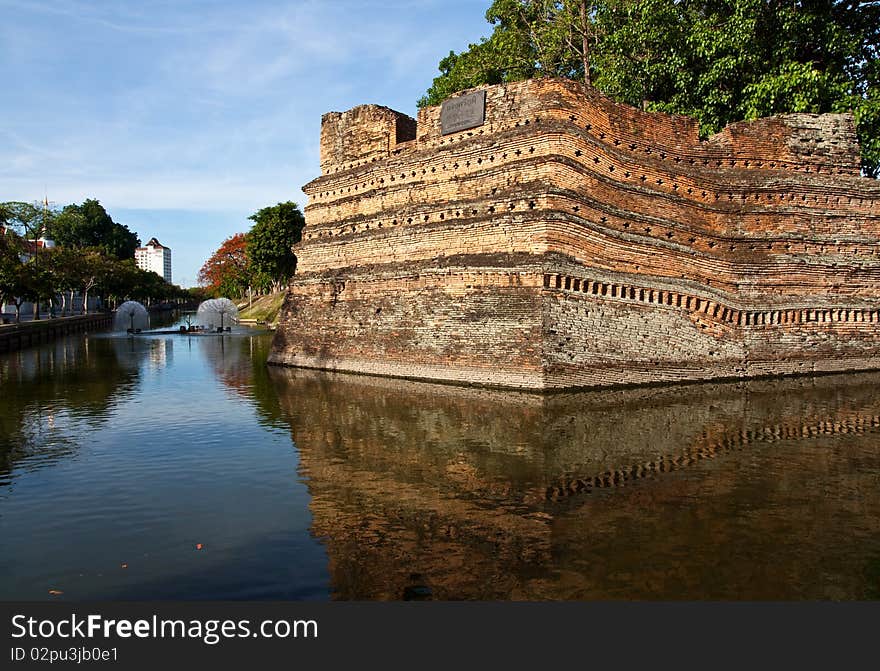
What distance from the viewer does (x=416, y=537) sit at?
6543 millimetres

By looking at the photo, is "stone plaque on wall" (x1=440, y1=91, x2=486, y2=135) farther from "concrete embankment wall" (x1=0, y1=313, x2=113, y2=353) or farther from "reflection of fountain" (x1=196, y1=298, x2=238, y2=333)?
"reflection of fountain" (x1=196, y1=298, x2=238, y2=333)

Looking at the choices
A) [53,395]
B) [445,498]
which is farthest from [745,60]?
[53,395]

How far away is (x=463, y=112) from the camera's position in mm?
18281

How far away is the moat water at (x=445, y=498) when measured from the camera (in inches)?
219

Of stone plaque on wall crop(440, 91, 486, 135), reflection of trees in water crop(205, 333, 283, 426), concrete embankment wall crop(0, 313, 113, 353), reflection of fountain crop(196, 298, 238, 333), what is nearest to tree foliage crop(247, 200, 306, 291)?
reflection of fountain crop(196, 298, 238, 333)

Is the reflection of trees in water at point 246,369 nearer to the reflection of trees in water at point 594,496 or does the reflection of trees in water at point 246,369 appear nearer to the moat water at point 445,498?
the moat water at point 445,498

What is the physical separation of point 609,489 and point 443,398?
7.29 meters

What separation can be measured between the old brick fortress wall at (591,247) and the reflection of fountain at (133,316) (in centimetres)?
3361

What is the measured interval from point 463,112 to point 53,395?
43.7 feet

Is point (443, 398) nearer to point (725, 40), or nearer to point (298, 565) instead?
point (298, 565)

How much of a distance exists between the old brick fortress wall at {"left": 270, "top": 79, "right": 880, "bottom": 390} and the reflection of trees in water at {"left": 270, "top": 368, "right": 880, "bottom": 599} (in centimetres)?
287

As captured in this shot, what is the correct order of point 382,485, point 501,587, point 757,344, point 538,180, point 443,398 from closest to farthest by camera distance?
1. point 501,587
2. point 382,485
3. point 443,398
4. point 538,180
5. point 757,344

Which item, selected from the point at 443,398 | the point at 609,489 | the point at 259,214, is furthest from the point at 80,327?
the point at 609,489

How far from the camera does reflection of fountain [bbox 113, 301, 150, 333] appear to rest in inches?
1959
